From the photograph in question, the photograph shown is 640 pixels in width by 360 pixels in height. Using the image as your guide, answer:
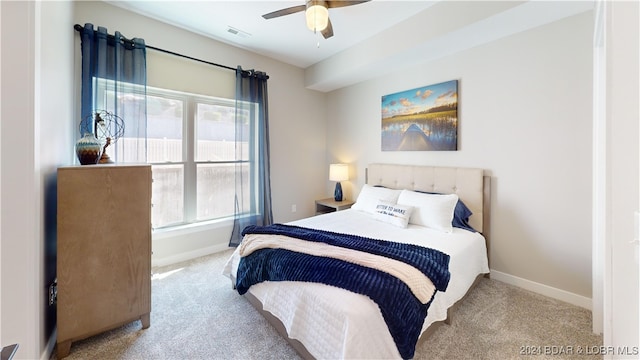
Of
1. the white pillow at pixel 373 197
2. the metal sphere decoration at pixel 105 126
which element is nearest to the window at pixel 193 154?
the metal sphere decoration at pixel 105 126

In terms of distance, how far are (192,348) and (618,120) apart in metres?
2.49

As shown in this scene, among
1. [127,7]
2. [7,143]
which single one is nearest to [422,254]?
[7,143]

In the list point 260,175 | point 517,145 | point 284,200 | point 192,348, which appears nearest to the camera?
point 192,348

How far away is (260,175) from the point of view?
12.1ft

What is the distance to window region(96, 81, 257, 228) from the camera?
9.84 feet

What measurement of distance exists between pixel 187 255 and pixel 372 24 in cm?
352

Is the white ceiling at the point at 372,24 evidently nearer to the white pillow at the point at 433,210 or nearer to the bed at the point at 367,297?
the bed at the point at 367,297

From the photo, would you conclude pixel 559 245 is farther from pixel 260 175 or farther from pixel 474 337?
pixel 260 175

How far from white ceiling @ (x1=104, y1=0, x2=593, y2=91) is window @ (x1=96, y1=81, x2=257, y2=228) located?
0.84 metres

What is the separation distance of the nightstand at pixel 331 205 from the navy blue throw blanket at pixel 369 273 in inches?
65.4

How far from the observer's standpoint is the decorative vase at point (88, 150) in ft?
6.07

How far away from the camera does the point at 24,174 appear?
1.33 metres

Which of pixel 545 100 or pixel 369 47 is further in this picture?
pixel 369 47

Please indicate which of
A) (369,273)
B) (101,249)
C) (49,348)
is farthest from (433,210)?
(49,348)
